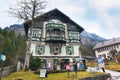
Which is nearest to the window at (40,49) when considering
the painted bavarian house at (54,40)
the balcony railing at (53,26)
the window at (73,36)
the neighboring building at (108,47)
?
the painted bavarian house at (54,40)

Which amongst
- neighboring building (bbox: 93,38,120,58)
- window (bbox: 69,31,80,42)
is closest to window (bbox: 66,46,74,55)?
window (bbox: 69,31,80,42)

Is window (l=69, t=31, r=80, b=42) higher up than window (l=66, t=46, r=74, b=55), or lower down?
higher up

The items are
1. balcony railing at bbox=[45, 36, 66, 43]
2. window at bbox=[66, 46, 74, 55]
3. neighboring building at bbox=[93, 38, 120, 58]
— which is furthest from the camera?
neighboring building at bbox=[93, 38, 120, 58]

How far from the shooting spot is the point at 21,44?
75.3 meters

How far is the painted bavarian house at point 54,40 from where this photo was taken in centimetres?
3659

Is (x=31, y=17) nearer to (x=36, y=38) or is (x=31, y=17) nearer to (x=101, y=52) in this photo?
(x=36, y=38)

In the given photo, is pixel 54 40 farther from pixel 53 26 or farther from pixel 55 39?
pixel 53 26

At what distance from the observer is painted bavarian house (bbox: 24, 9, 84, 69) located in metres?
36.6

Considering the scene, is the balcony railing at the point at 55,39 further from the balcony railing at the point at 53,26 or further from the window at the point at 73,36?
the window at the point at 73,36

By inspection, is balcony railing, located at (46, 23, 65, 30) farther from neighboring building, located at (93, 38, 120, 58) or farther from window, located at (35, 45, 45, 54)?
neighboring building, located at (93, 38, 120, 58)

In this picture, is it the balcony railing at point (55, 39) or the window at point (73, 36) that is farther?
the window at point (73, 36)

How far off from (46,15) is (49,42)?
656 centimetres

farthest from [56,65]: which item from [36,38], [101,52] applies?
[101,52]

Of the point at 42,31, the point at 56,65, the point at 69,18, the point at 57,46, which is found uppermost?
the point at 69,18
